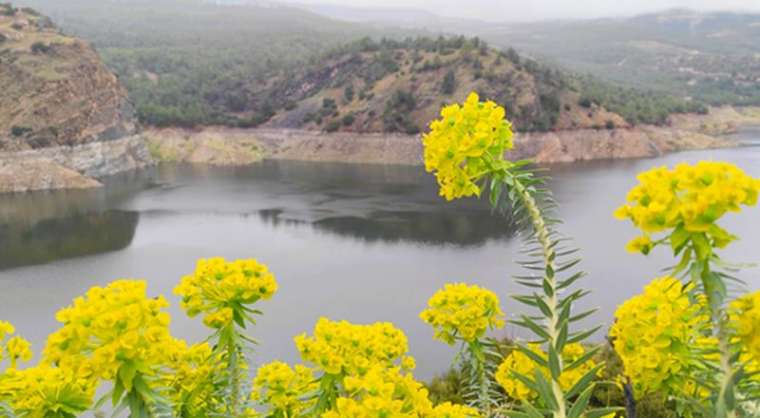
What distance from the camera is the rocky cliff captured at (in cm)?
3972

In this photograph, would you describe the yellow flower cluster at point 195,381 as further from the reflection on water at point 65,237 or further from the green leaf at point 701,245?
the reflection on water at point 65,237

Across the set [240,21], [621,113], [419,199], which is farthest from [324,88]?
[240,21]

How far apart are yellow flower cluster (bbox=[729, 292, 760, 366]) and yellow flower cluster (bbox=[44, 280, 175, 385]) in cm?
189

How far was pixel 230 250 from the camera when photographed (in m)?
24.5

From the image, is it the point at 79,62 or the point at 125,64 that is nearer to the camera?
the point at 79,62

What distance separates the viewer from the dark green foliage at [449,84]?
53625 millimetres

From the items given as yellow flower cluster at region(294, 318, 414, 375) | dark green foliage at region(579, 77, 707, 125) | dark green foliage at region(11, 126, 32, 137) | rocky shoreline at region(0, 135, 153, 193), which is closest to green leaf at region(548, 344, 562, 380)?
yellow flower cluster at region(294, 318, 414, 375)

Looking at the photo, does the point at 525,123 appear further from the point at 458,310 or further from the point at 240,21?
the point at 240,21

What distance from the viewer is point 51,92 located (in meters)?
43.3

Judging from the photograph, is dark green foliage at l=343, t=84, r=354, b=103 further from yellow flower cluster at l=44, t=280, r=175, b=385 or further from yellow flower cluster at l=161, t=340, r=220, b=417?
yellow flower cluster at l=44, t=280, r=175, b=385

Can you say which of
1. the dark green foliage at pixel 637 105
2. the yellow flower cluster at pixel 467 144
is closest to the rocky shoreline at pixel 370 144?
the dark green foliage at pixel 637 105

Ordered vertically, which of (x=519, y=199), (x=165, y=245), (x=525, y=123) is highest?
(x=519, y=199)

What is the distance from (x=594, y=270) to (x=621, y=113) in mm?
39107

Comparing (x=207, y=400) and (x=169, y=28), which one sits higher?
(x=169, y=28)
